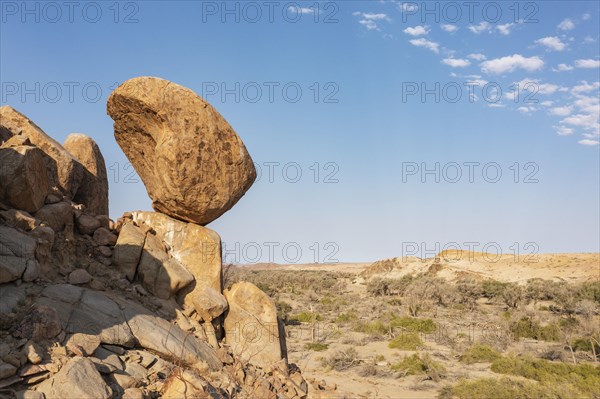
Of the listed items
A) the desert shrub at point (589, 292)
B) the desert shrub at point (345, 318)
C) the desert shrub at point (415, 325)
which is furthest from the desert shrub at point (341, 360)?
the desert shrub at point (589, 292)

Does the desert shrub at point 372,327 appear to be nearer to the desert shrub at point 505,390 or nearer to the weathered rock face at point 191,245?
the desert shrub at point 505,390

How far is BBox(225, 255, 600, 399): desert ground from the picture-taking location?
14.7m

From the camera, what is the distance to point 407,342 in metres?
20.3

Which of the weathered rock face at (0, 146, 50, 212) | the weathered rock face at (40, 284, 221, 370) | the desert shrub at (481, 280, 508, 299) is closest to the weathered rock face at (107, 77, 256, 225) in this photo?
the weathered rock face at (0, 146, 50, 212)

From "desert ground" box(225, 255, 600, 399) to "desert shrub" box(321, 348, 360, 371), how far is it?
0.14ft

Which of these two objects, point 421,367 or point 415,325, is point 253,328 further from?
point 415,325

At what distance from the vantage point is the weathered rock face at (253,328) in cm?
884

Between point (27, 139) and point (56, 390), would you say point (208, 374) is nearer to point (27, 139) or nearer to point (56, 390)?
point (56, 390)

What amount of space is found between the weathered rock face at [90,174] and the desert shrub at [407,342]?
1394 centimetres

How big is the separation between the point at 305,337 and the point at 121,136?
50.7 ft

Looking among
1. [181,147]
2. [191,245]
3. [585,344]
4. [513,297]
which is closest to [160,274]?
[191,245]

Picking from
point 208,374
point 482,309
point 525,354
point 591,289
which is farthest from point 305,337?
point 591,289

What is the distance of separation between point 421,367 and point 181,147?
12.4m

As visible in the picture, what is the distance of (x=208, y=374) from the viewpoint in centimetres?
703
